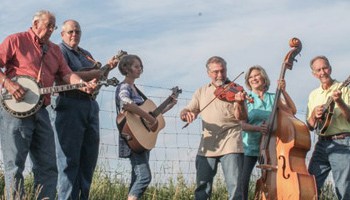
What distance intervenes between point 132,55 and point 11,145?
1799mm

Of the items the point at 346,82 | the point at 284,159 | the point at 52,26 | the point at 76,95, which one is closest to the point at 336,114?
the point at 346,82

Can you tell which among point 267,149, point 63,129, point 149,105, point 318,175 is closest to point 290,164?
point 267,149

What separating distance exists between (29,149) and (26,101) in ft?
1.42

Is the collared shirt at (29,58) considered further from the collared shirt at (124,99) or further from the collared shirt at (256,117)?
the collared shirt at (256,117)

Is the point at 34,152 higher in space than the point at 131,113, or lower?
lower

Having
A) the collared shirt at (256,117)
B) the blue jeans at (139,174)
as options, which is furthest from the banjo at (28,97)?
the collared shirt at (256,117)

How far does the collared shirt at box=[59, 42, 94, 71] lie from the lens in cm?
698

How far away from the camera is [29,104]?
603cm

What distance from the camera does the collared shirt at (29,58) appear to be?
6.20m

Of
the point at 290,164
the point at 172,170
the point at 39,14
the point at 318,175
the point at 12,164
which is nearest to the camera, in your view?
the point at 12,164

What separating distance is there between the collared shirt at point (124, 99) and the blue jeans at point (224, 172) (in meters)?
0.77

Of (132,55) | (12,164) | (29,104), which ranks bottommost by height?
(12,164)

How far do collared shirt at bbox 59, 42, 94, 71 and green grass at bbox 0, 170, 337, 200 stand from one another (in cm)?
195

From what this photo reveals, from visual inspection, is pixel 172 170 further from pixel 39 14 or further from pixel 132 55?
pixel 39 14
